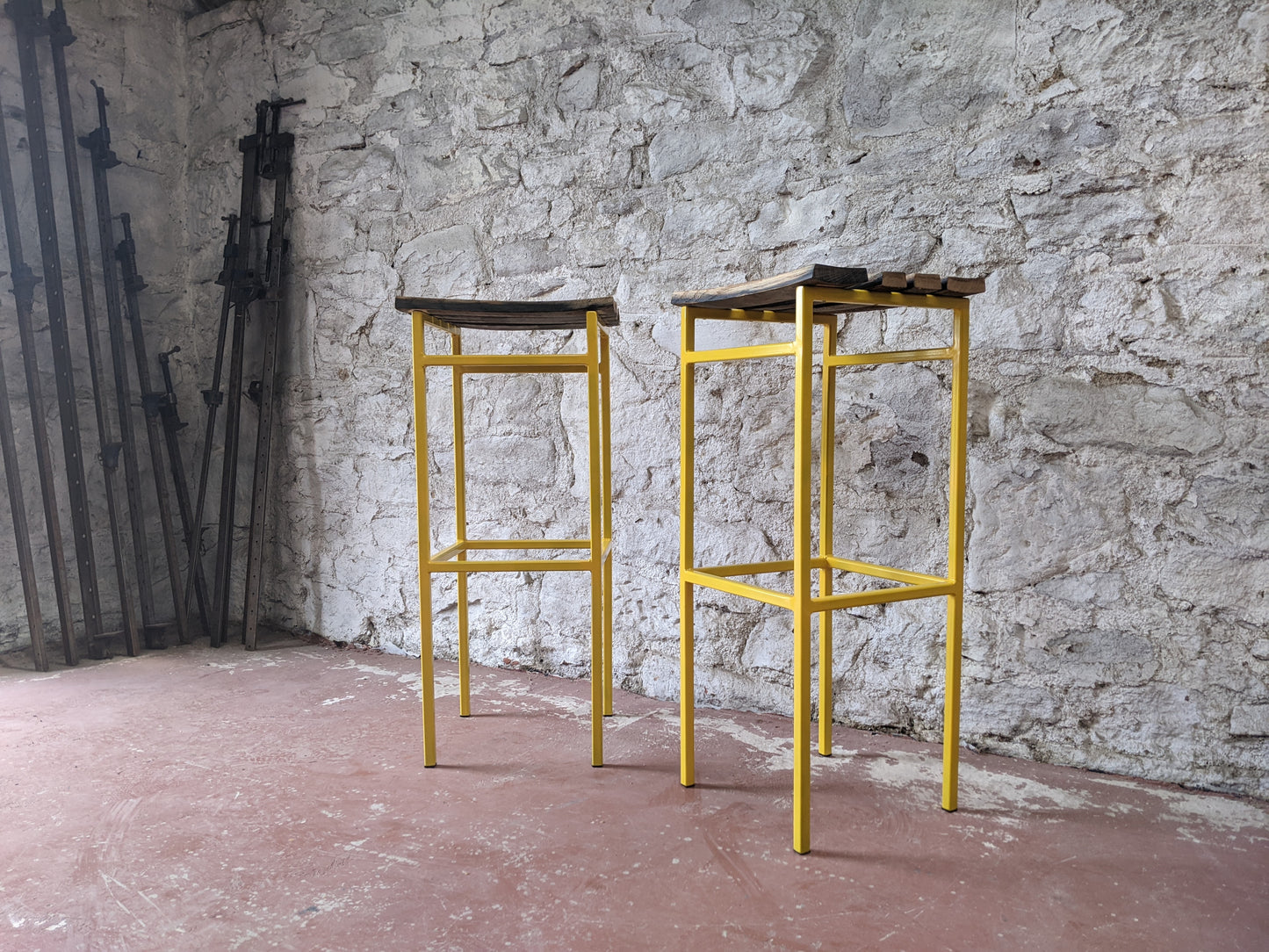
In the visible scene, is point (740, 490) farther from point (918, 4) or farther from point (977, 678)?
point (918, 4)

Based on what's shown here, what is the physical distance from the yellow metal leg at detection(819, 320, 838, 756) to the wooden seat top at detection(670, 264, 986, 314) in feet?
0.63

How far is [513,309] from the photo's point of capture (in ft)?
6.51

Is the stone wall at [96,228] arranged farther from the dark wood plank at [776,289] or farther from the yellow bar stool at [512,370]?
the dark wood plank at [776,289]

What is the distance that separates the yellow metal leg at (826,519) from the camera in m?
2.06

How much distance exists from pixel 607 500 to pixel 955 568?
102cm

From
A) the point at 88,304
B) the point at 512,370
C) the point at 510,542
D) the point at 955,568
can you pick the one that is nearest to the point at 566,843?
the point at 510,542

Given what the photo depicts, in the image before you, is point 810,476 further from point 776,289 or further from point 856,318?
point 856,318

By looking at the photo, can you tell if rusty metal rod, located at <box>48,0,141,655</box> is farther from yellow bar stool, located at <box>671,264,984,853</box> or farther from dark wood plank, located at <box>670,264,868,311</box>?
dark wood plank, located at <box>670,264,868,311</box>

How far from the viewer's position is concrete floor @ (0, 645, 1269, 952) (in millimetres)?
1396

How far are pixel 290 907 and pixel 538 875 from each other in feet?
1.38

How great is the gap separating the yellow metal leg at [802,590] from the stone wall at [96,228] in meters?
2.74

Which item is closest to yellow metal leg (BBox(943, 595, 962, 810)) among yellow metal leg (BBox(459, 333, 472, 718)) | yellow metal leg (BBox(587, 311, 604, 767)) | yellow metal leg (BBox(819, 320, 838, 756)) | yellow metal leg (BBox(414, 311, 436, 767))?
yellow metal leg (BBox(819, 320, 838, 756))

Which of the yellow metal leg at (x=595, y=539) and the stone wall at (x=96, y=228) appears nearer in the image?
the yellow metal leg at (x=595, y=539)

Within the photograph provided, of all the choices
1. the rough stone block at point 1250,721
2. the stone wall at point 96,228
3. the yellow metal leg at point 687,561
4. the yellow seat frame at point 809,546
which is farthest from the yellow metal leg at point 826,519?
the stone wall at point 96,228
